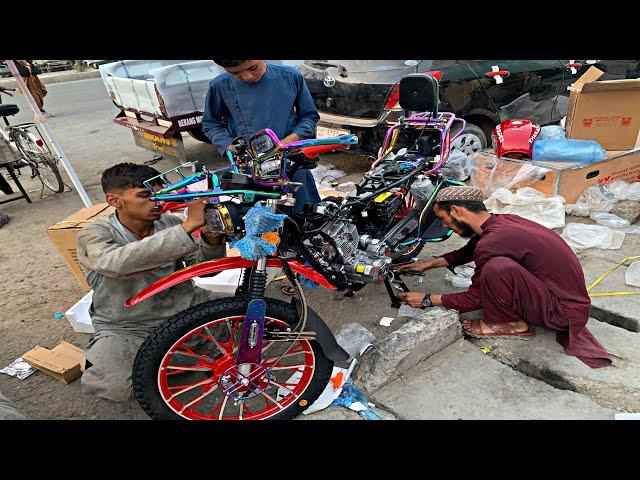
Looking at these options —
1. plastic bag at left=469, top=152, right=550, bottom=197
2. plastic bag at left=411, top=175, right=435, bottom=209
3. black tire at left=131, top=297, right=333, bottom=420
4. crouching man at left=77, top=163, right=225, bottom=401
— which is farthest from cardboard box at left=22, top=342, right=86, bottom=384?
plastic bag at left=469, top=152, right=550, bottom=197

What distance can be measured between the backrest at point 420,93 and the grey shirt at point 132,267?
2141 millimetres

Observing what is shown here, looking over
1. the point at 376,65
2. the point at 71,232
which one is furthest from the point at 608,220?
the point at 71,232

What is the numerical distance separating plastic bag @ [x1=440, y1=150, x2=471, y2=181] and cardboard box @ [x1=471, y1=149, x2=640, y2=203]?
269 millimetres

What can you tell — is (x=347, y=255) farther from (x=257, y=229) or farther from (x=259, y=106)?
(x=259, y=106)

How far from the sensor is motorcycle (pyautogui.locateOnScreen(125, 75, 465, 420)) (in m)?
1.77

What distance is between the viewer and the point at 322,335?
1.94m

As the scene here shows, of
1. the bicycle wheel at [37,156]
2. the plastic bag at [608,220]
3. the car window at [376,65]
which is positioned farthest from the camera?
the bicycle wheel at [37,156]

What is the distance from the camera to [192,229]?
178 cm

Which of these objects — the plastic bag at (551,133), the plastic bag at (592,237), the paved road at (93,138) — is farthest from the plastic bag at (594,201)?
the paved road at (93,138)

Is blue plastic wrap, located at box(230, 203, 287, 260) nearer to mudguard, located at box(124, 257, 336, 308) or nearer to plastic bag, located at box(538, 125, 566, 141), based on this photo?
mudguard, located at box(124, 257, 336, 308)

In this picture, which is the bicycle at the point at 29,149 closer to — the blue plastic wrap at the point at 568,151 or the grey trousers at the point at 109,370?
the grey trousers at the point at 109,370

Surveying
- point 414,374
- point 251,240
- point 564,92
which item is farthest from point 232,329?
point 564,92

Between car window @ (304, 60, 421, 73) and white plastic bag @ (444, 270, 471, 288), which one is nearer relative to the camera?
white plastic bag @ (444, 270, 471, 288)

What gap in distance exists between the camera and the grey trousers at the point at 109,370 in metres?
2.10
